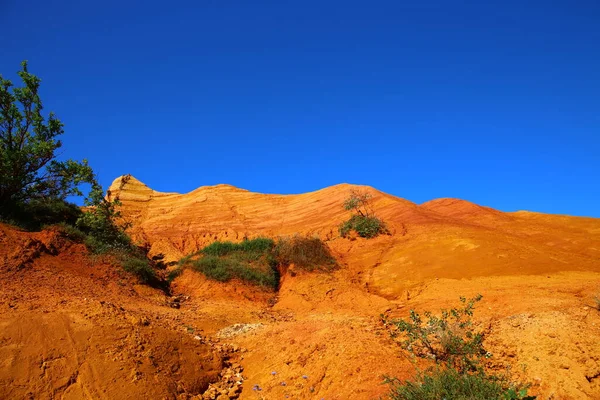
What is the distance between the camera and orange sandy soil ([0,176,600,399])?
523 centimetres

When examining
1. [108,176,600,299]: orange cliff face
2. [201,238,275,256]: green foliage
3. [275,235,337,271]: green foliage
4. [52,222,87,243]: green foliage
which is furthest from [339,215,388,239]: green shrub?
[52,222,87,243]: green foliage

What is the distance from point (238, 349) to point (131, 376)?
7.29 ft

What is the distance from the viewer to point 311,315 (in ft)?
33.2

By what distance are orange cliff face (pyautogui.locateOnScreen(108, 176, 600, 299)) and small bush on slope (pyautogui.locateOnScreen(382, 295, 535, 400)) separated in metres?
4.02

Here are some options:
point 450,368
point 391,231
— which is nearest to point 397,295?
point 391,231

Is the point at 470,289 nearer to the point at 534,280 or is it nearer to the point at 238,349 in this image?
the point at 534,280

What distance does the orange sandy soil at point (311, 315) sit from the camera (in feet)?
17.2

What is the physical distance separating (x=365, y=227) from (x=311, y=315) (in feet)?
24.4

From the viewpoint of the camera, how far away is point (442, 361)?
5797 mm

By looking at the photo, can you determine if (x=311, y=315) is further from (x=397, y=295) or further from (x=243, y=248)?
(x=243, y=248)

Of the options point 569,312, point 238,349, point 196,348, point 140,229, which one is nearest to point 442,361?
point 569,312

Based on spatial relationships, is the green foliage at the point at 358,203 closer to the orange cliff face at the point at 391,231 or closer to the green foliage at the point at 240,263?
the orange cliff face at the point at 391,231

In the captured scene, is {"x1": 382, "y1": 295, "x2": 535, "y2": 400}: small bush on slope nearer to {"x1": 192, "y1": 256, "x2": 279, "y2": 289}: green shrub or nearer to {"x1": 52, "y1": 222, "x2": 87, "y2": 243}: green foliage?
{"x1": 192, "y1": 256, "x2": 279, "y2": 289}: green shrub

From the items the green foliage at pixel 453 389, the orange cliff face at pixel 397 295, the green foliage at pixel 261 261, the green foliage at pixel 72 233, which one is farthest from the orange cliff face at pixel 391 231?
the green foliage at pixel 453 389
